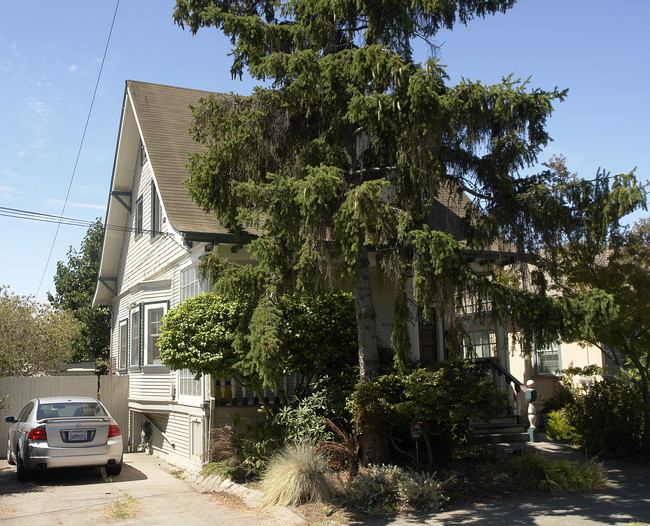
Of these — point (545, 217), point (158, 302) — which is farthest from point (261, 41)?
point (158, 302)

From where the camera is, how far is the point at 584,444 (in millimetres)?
12898

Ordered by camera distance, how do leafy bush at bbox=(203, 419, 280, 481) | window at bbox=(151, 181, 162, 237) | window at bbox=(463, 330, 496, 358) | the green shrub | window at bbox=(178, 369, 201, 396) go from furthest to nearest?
1. window at bbox=(151, 181, 162, 237)
2. window at bbox=(463, 330, 496, 358)
3. the green shrub
4. window at bbox=(178, 369, 201, 396)
5. leafy bush at bbox=(203, 419, 280, 481)

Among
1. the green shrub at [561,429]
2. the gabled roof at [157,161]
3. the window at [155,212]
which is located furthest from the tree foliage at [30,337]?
the green shrub at [561,429]

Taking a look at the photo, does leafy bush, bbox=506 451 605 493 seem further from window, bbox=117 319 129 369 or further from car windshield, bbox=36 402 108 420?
window, bbox=117 319 129 369

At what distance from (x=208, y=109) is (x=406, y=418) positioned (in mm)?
6111

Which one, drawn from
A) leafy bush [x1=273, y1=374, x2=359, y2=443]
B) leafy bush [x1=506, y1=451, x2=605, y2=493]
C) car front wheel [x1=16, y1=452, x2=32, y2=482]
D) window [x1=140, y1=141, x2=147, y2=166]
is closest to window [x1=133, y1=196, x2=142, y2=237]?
window [x1=140, y1=141, x2=147, y2=166]

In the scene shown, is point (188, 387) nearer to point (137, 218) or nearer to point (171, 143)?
point (171, 143)

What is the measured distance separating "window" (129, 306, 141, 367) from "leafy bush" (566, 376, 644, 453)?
429 inches

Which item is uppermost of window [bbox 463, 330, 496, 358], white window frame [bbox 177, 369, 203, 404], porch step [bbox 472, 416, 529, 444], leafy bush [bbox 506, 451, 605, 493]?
window [bbox 463, 330, 496, 358]

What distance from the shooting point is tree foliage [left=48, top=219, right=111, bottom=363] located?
31.7m

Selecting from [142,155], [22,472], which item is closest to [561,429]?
[22,472]

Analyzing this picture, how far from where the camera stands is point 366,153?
11.1m

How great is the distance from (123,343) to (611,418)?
13765 millimetres

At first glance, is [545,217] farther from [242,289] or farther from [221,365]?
[221,365]
